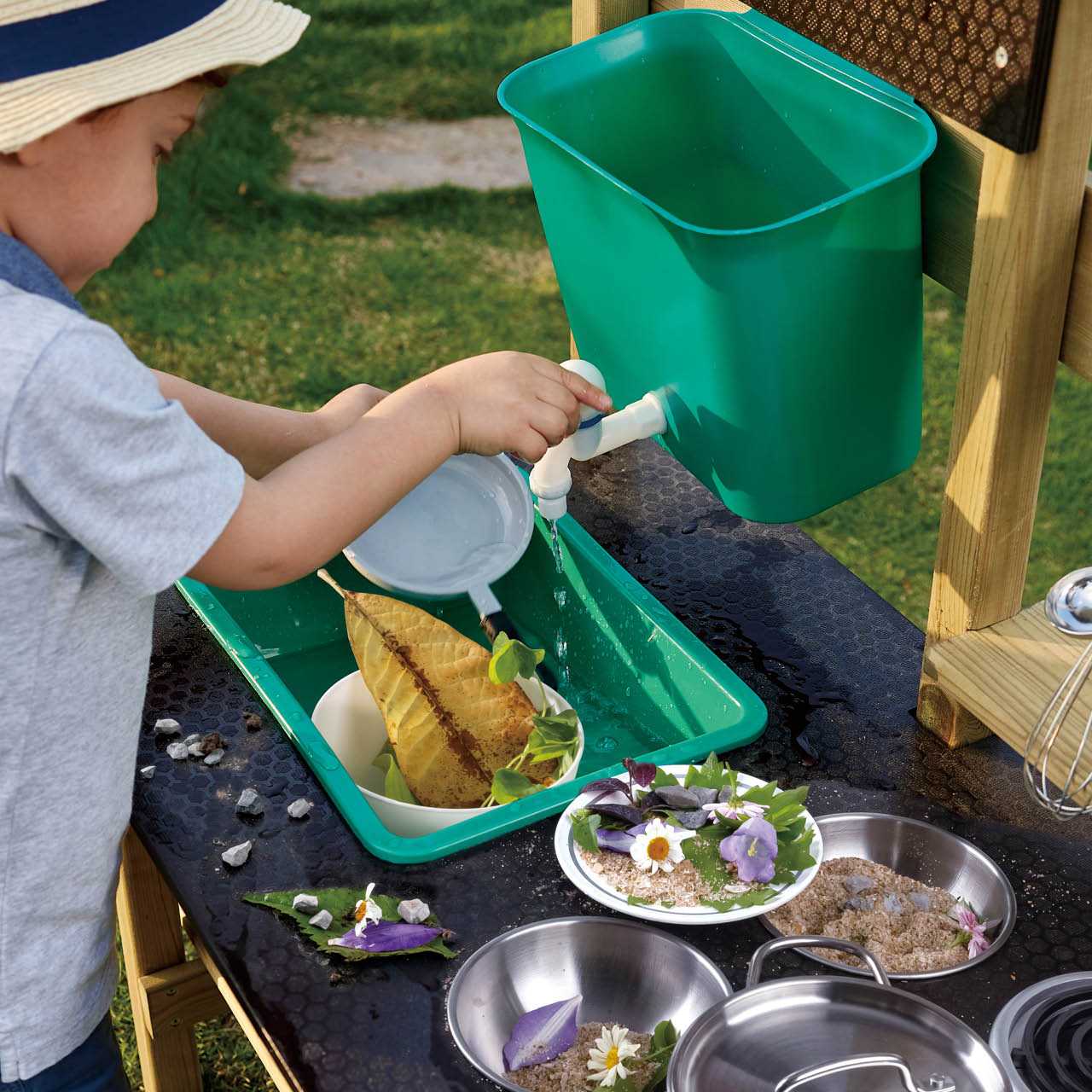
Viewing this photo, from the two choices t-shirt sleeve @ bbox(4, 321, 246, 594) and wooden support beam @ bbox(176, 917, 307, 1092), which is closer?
t-shirt sleeve @ bbox(4, 321, 246, 594)

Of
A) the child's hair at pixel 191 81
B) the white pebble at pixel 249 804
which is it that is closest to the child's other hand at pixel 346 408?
the white pebble at pixel 249 804

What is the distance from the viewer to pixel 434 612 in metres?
1.92

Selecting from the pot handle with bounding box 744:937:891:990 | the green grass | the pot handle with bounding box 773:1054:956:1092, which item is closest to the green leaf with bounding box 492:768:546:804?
the pot handle with bounding box 744:937:891:990

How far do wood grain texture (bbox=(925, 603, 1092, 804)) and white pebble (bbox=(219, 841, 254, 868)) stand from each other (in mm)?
663

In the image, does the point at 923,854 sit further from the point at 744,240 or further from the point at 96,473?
the point at 96,473

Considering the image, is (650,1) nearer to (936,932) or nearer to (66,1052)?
(936,932)

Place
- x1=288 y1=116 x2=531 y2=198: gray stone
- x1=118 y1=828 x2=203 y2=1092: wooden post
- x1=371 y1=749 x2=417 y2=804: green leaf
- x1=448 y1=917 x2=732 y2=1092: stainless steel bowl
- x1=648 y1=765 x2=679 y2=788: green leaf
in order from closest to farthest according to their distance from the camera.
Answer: x1=448 y1=917 x2=732 y2=1092: stainless steel bowl < x1=648 y1=765 x2=679 y2=788: green leaf < x1=371 y1=749 x2=417 y2=804: green leaf < x1=118 y1=828 x2=203 y2=1092: wooden post < x1=288 y1=116 x2=531 y2=198: gray stone

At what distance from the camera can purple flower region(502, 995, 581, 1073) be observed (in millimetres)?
1229

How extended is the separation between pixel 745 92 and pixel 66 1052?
1.15 metres

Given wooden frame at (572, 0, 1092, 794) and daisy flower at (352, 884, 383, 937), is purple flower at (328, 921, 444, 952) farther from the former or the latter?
wooden frame at (572, 0, 1092, 794)

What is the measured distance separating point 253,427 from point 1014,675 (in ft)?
2.62

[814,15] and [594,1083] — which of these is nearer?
[594,1083]

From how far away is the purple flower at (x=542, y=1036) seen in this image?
123cm

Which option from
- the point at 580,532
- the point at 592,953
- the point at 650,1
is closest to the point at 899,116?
the point at 650,1
